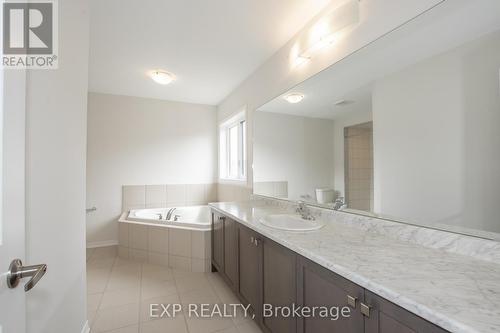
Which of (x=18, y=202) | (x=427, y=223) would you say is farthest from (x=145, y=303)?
(x=427, y=223)

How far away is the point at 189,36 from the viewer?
82.9 inches

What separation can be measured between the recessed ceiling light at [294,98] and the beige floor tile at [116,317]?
2329 millimetres

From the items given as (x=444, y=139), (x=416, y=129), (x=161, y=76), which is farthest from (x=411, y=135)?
(x=161, y=76)

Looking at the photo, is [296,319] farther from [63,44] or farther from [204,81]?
[204,81]

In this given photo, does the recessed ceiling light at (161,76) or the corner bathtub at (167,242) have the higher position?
the recessed ceiling light at (161,76)

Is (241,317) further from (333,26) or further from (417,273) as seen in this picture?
(333,26)

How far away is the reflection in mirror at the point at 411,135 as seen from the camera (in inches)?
38.6

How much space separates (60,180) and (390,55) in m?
1.99

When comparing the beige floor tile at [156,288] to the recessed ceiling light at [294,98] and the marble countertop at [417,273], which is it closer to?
the marble countertop at [417,273]

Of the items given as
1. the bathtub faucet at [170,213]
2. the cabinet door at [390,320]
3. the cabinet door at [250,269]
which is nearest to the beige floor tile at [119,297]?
the cabinet door at [250,269]

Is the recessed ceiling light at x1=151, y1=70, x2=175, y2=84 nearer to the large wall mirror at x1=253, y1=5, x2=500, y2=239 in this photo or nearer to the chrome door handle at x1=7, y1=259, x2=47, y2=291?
the large wall mirror at x1=253, y1=5, x2=500, y2=239

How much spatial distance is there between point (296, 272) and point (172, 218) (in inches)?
111

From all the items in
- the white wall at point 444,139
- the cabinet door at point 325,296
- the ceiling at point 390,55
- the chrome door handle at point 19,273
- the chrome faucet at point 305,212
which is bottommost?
the cabinet door at point 325,296

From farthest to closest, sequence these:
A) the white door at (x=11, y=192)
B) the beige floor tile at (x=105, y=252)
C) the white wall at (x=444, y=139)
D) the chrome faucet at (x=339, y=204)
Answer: the beige floor tile at (x=105, y=252) < the chrome faucet at (x=339, y=204) < the white wall at (x=444, y=139) < the white door at (x=11, y=192)
